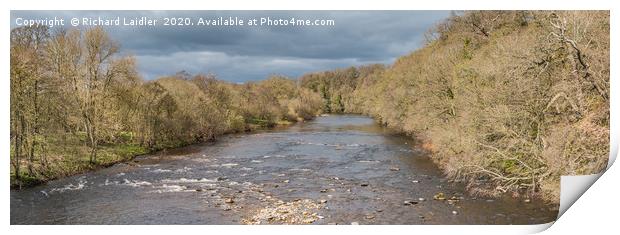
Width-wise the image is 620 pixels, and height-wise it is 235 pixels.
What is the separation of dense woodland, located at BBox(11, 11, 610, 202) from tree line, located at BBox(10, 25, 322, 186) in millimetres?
91

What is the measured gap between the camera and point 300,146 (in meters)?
42.4

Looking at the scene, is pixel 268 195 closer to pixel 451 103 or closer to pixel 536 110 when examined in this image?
pixel 536 110

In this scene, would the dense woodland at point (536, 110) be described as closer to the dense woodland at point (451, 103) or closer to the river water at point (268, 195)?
the dense woodland at point (451, 103)

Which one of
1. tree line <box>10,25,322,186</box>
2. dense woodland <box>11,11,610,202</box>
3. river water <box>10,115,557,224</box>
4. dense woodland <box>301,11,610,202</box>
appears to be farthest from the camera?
tree line <box>10,25,322,186</box>

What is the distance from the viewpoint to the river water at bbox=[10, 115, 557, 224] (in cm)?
1959

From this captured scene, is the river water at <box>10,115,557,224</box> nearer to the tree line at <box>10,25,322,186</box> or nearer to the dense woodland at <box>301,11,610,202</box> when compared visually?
the dense woodland at <box>301,11,610,202</box>

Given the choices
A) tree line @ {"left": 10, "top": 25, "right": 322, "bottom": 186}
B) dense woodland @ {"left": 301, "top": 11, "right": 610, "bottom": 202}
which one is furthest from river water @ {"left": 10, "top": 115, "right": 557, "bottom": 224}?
tree line @ {"left": 10, "top": 25, "right": 322, "bottom": 186}

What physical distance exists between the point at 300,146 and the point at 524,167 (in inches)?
896

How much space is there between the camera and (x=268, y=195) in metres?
23.6

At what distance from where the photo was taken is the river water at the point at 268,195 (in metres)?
19.6

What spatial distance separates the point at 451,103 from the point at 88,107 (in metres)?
23.7

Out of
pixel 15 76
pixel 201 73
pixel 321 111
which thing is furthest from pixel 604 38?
pixel 321 111

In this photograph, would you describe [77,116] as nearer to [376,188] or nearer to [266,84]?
[376,188]

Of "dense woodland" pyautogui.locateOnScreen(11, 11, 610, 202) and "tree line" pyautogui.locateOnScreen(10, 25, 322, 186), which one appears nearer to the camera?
"dense woodland" pyautogui.locateOnScreen(11, 11, 610, 202)
